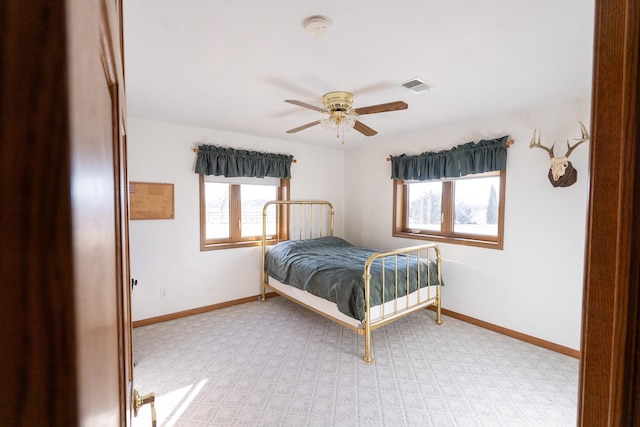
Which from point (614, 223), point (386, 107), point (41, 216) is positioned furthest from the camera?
point (386, 107)

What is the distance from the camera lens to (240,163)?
372cm

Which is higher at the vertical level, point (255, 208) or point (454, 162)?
point (454, 162)

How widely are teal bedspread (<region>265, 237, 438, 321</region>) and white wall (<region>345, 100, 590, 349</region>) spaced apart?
527 millimetres

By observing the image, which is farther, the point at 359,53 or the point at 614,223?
the point at 359,53

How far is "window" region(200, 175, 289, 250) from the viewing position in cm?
367

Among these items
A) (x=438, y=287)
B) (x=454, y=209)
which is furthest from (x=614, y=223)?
(x=454, y=209)

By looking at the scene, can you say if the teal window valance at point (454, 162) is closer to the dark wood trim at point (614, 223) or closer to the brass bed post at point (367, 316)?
the brass bed post at point (367, 316)

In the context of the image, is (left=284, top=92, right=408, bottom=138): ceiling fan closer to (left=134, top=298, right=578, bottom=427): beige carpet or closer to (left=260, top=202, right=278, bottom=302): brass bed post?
(left=260, top=202, right=278, bottom=302): brass bed post

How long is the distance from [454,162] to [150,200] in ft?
11.4

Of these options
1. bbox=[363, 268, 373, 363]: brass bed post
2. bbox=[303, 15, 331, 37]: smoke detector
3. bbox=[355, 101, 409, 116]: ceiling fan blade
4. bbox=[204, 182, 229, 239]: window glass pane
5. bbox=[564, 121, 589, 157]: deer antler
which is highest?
bbox=[303, 15, 331, 37]: smoke detector

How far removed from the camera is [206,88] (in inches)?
92.0

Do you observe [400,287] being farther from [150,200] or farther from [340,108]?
[150,200]

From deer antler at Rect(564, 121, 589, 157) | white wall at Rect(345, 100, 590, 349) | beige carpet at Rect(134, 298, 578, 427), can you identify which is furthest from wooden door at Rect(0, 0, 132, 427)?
deer antler at Rect(564, 121, 589, 157)

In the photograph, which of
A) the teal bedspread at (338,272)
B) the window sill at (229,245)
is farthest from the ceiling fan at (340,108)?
the window sill at (229,245)
